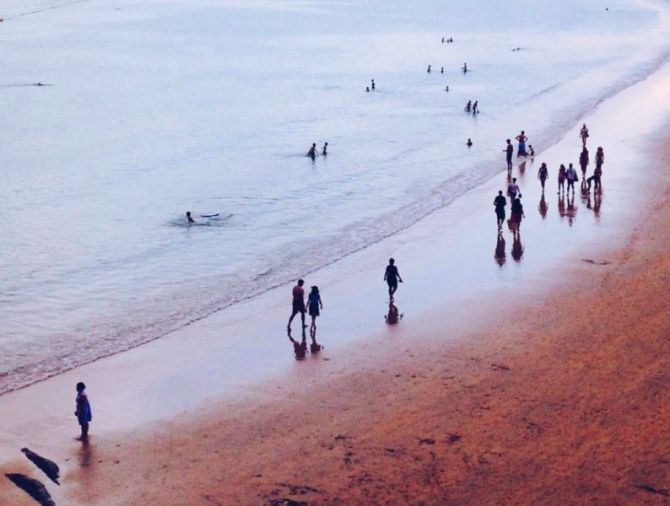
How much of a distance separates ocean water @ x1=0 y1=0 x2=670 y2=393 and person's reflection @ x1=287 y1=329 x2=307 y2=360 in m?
3.76

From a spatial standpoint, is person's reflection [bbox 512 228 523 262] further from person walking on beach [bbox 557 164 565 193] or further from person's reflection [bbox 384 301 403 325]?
person walking on beach [bbox 557 164 565 193]

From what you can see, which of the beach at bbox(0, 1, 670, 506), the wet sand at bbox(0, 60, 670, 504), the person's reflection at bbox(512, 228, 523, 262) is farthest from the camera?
the person's reflection at bbox(512, 228, 523, 262)

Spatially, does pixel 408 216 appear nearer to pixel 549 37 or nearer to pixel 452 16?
pixel 549 37

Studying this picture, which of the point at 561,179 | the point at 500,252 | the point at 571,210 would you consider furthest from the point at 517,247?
the point at 561,179

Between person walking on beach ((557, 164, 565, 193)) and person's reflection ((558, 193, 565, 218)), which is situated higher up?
person walking on beach ((557, 164, 565, 193))

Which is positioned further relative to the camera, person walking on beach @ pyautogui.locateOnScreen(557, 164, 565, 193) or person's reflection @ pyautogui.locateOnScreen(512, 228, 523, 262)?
person walking on beach @ pyautogui.locateOnScreen(557, 164, 565, 193)

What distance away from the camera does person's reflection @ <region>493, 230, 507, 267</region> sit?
25.6 m

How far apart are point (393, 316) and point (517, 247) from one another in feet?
20.4

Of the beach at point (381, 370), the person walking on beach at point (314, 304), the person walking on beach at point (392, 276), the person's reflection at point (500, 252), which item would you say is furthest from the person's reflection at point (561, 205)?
the person walking on beach at point (314, 304)

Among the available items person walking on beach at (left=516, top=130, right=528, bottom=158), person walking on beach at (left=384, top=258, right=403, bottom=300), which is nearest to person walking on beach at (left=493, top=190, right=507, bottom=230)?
person walking on beach at (left=384, top=258, right=403, bottom=300)

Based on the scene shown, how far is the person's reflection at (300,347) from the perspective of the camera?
20062 millimetres

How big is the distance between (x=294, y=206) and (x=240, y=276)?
970 centimetres

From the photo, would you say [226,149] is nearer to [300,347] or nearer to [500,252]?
[500,252]

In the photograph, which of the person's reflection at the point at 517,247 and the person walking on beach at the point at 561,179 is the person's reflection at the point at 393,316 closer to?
the person's reflection at the point at 517,247
